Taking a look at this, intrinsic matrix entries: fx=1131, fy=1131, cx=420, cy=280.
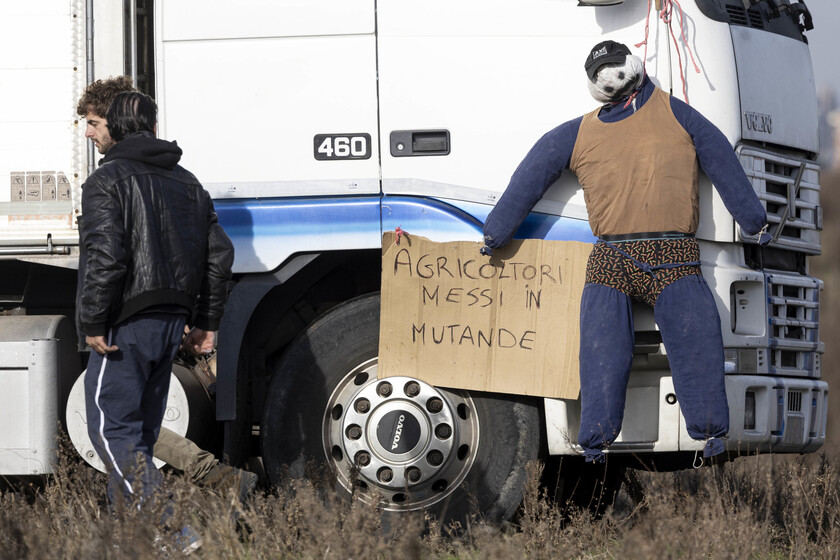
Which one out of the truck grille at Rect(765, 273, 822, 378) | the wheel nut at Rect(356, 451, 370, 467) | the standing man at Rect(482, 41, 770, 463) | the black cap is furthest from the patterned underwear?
Result: the wheel nut at Rect(356, 451, 370, 467)

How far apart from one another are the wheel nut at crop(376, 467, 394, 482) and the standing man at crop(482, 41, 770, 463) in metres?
0.79

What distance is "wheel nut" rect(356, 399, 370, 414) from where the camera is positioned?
4637 mm

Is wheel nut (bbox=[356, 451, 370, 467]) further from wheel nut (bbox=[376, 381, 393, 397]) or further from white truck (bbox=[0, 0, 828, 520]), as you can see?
wheel nut (bbox=[376, 381, 393, 397])

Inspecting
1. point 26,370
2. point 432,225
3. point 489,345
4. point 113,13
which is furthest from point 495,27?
point 26,370

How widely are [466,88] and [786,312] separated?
1.63 m

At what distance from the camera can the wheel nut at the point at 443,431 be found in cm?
461

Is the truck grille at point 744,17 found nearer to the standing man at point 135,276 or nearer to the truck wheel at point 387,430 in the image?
the truck wheel at point 387,430

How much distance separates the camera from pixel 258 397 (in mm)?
4996

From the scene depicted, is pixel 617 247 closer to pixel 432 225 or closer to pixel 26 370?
pixel 432 225

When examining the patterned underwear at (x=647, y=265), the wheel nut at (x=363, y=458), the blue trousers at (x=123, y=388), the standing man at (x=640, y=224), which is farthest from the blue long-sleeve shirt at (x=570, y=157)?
the blue trousers at (x=123, y=388)

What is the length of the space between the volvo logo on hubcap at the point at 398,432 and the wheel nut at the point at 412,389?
80 millimetres

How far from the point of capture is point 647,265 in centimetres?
441

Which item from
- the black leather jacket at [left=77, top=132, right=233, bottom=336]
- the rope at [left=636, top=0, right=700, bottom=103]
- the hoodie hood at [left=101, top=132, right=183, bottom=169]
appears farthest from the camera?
the rope at [left=636, top=0, right=700, bottom=103]

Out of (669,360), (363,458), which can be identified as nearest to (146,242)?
(363,458)
